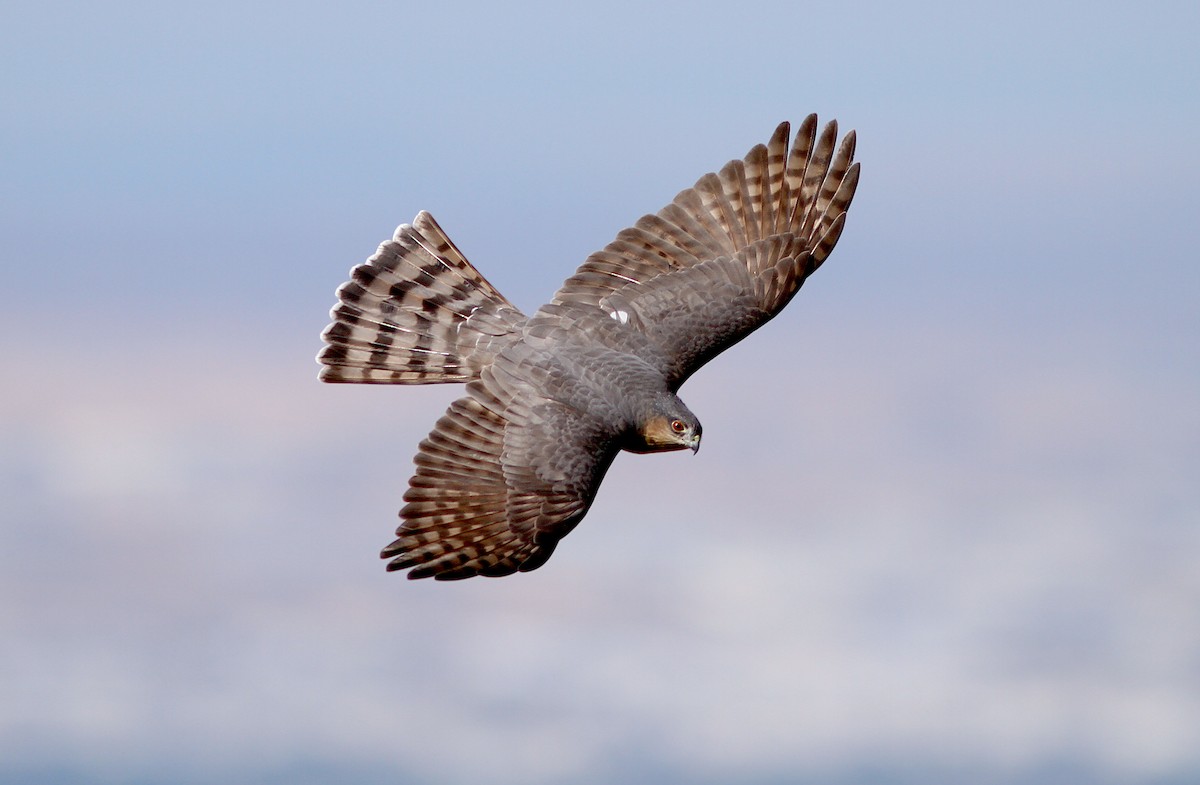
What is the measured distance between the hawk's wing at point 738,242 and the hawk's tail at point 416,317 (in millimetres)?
1016

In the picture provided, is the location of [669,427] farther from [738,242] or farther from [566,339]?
[738,242]

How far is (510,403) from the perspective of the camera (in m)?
17.6

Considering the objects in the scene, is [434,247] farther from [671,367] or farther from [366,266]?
[671,367]

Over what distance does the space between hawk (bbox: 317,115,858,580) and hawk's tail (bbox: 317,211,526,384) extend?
16 mm

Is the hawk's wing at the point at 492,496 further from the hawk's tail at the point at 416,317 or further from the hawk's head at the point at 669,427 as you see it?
the hawk's tail at the point at 416,317

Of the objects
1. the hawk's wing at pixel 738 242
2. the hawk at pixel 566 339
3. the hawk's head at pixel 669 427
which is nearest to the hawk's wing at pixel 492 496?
the hawk at pixel 566 339

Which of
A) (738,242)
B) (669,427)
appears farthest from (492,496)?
(738,242)

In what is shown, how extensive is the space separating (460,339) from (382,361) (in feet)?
3.01

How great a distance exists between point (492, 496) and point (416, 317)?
102 inches

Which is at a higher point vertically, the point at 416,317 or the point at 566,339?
the point at 416,317

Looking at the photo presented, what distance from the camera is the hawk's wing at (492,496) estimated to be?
1712 cm

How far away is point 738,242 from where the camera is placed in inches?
754

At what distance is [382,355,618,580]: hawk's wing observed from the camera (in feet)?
56.2

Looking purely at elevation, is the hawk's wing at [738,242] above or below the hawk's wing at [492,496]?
above
